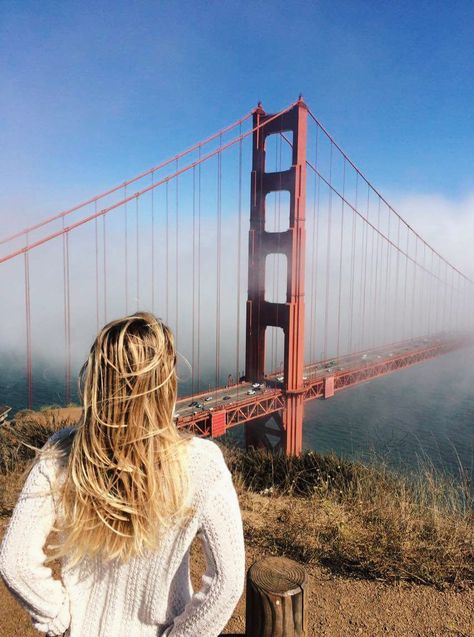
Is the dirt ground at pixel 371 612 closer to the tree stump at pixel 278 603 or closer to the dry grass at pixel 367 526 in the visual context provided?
the dry grass at pixel 367 526

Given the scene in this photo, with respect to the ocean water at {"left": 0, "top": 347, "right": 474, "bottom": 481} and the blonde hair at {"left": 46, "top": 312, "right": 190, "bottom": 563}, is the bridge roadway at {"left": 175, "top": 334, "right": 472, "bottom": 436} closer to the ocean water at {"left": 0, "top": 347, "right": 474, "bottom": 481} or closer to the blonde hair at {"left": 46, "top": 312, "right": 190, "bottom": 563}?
the ocean water at {"left": 0, "top": 347, "right": 474, "bottom": 481}

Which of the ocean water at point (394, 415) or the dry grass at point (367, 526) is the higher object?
the dry grass at point (367, 526)

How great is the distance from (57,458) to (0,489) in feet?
15.6

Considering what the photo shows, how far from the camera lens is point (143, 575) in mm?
1287

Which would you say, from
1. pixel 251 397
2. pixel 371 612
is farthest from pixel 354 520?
pixel 251 397

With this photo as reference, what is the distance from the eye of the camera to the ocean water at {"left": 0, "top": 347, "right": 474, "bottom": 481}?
63.2ft

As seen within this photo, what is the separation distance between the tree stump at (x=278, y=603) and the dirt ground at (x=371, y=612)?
135cm

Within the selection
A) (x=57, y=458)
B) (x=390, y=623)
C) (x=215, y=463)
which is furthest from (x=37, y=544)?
(x=390, y=623)

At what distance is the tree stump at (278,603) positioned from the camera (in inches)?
72.0

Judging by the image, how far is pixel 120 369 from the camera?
113cm

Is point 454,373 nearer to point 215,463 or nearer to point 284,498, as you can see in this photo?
point 284,498

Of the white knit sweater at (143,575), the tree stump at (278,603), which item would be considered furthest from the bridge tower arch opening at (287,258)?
the white knit sweater at (143,575)

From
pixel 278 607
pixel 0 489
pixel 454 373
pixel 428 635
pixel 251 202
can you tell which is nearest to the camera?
pixel 278 607

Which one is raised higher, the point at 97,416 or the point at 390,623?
the point at 97,416
